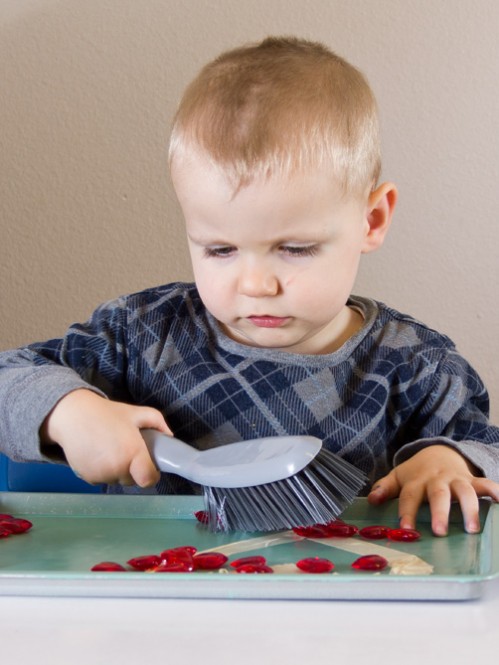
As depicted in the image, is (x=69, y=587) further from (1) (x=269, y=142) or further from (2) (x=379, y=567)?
(1) (x=269, y=142)

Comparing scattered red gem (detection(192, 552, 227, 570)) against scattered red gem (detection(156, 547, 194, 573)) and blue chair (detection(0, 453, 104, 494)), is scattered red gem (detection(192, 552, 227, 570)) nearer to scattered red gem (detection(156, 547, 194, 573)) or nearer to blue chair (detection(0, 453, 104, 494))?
scattered red gem (detection(156, 547, 194, 573))

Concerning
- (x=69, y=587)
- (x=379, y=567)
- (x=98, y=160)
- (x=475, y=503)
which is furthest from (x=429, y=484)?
(x=98, y=160)

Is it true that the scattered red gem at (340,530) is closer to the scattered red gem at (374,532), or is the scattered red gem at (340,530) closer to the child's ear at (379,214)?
the scattered red gem at (374,532)

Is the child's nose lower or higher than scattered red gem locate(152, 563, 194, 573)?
higher

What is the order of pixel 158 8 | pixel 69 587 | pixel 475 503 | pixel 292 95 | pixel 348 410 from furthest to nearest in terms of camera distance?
pixel 158 8
pixel 348 410
pixel 292 95
pixel 475 503
pixel 69 587

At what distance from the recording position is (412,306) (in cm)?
137

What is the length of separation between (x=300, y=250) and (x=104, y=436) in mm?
212

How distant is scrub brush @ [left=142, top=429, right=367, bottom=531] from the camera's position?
0.66 meters

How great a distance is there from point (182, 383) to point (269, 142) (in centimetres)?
26

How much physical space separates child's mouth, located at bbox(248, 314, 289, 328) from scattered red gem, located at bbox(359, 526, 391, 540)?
0.21m

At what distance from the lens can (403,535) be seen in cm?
65

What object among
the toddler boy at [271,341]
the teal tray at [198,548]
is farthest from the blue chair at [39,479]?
the teal tray at [198,548]

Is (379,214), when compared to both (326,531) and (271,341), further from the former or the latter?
(326,531)

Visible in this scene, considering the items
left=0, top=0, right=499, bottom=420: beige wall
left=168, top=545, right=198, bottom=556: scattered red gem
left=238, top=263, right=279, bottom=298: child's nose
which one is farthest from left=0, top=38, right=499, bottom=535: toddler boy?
left=0, top=0, right=499, bottom=420: beige wall
